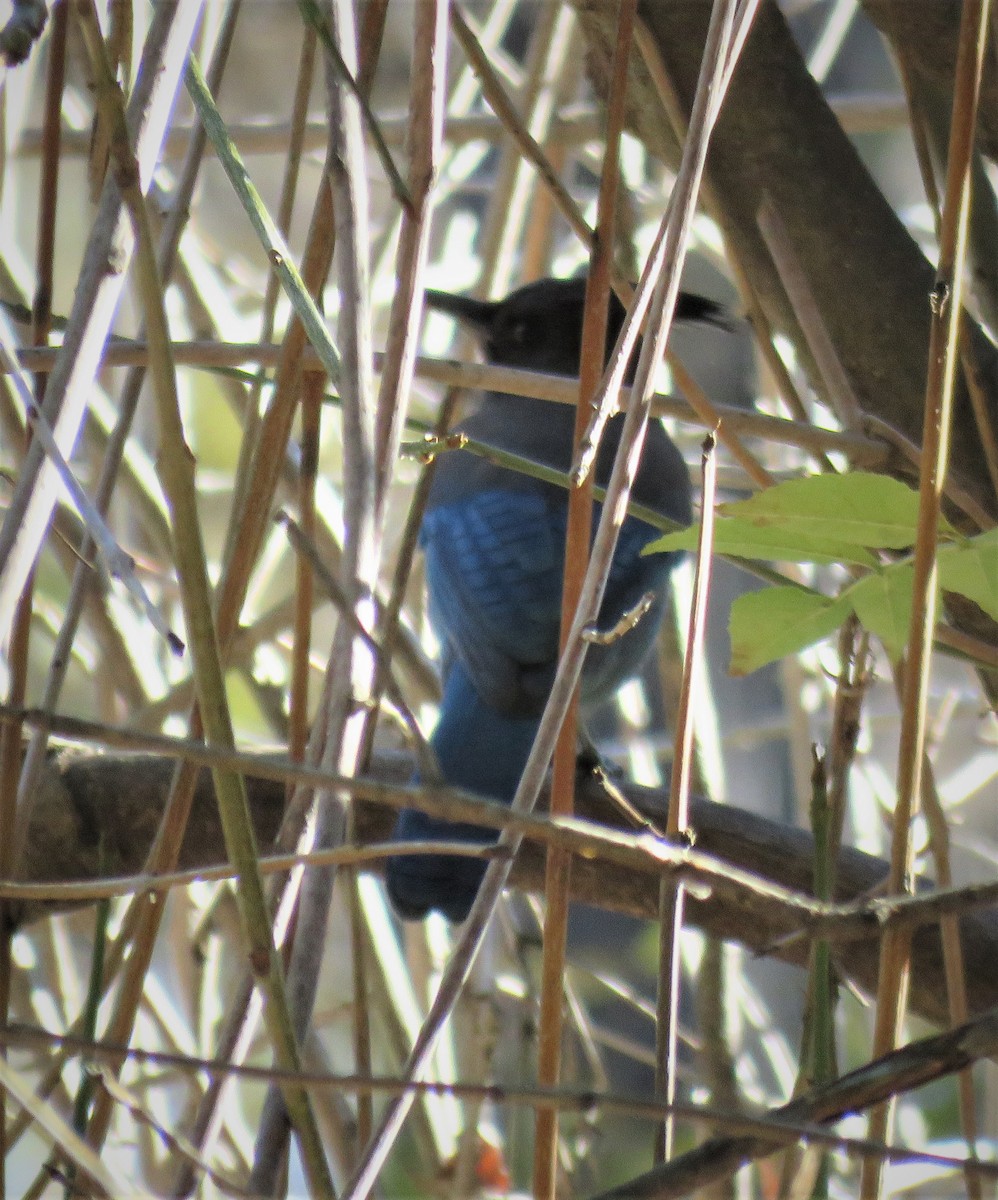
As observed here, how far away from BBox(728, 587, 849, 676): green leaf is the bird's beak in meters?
1.89

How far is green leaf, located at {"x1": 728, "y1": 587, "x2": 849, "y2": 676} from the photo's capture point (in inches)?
31.6

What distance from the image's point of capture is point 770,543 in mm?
812

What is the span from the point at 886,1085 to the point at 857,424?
2.67 ft

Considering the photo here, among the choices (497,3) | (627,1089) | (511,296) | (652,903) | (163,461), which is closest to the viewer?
(163,461)

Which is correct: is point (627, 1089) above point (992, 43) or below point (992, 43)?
below

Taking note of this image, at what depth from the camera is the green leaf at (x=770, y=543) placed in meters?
0.80

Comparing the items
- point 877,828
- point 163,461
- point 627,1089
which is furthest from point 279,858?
point 627,1089

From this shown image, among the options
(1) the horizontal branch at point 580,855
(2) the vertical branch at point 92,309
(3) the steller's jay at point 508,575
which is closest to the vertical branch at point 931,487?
(2) the vertical branch at point 92,309

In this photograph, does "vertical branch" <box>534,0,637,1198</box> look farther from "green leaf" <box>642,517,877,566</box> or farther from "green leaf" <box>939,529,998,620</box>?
"green leaf" <box>939,529,998,620</box>

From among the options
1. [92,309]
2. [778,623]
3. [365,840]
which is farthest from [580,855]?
[92,309]

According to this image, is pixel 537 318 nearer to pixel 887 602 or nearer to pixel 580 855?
pixel 580 855

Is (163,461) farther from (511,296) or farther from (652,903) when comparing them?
(511,296)

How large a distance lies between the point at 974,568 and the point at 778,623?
0.35 ft

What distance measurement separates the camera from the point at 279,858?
65 centimetres
